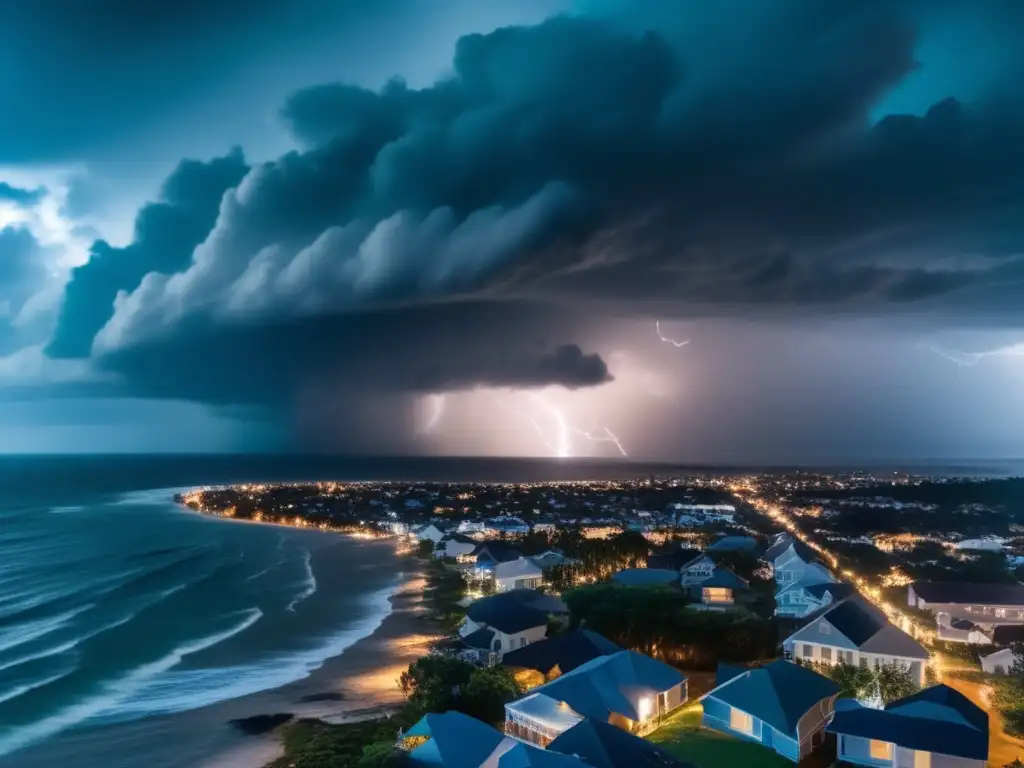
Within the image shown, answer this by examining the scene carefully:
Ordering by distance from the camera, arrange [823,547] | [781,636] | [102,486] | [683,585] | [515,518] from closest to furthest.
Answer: [781,636], [683,585], [823,547], [515,518], [102,486]

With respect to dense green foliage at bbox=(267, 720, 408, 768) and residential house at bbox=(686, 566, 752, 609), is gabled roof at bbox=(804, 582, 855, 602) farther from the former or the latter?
dense green foliage at bbox=(267, 720, 408, 768)

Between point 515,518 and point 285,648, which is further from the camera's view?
point 515,518

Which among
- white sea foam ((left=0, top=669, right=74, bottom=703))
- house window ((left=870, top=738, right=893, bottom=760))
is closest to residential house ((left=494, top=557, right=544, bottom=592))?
white sea foam ((left=0, top=669, right=74, bottom=703))

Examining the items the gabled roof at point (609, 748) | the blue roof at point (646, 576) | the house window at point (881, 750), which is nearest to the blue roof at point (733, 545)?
the blue roof at point (646, 576)

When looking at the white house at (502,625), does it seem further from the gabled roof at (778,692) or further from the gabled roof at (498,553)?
the gabled roof at (498,553)

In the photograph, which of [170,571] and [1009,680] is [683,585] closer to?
[1009,680]

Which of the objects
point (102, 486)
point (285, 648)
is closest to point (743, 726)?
point (285, 648)

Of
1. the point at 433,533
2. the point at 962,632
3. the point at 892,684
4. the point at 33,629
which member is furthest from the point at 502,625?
the point at 433,533
